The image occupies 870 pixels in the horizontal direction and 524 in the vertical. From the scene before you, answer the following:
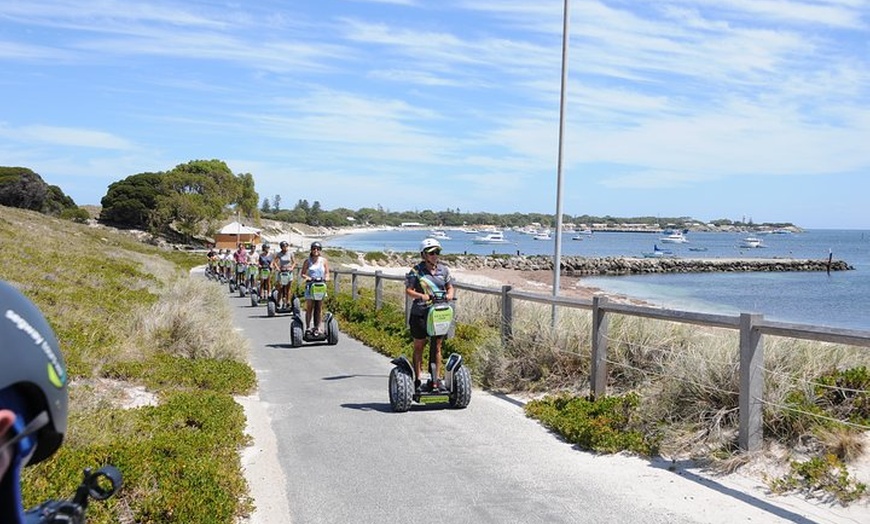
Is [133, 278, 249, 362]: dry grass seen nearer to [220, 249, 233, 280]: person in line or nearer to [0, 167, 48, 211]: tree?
[220, 249, 233, 280]: person in line

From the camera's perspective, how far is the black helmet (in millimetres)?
1882

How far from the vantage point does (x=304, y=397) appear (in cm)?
1041

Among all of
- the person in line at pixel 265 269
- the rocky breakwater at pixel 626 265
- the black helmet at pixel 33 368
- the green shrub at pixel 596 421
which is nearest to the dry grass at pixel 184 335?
the green shrub at pixel 596 421

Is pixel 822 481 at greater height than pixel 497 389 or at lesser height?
greater

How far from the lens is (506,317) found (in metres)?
11.7

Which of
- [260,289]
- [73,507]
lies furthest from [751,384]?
[260,289]

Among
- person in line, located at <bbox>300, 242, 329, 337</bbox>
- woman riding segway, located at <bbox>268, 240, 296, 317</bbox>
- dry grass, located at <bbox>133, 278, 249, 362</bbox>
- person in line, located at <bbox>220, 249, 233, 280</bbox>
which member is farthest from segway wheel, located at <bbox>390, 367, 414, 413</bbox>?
person in line, located at <bbox>220, 249, 233, 280</bbox>

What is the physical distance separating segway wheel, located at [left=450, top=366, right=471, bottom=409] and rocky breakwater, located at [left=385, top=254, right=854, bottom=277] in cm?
6761

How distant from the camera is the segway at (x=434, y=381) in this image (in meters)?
9.22

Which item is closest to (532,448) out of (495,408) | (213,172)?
(495,408)

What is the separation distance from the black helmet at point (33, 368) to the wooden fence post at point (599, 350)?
765 cm

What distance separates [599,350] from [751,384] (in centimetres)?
250

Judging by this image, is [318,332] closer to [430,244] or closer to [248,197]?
[430,244]

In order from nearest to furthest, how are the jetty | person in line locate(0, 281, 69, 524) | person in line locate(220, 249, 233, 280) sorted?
person in line locate(0, 281, 69, 524) < person in line locate(220, 249, 233, 280) < the jetty
